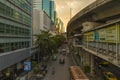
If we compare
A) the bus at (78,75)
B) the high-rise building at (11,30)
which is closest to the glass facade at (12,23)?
the high-rise building at (11,30)

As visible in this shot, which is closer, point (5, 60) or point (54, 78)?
point (5, 60)

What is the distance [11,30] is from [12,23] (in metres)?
1.46

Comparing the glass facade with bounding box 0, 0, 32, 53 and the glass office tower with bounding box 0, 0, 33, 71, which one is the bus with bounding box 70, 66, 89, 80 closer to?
the glass office tower with bounding box 0, 0, 33, 71

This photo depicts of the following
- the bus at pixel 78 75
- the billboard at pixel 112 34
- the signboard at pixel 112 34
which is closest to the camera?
the billboard at pixel 112 34

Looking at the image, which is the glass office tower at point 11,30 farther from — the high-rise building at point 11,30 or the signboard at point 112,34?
the signboard at point 112,34

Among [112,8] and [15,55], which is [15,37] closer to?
[15,55]

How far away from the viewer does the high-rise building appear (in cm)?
2908

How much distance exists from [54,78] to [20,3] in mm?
17912

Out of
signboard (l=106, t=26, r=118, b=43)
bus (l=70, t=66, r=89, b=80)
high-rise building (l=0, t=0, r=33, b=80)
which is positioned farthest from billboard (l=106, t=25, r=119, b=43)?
high-rise building (l=0, t=0, r=33, b=80)

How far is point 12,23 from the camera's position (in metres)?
34.8

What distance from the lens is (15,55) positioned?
33.6 meters

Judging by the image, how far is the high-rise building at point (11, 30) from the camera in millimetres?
29078

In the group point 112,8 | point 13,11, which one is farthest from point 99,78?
point 13,11

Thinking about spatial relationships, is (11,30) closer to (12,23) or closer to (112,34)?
(12,23)
